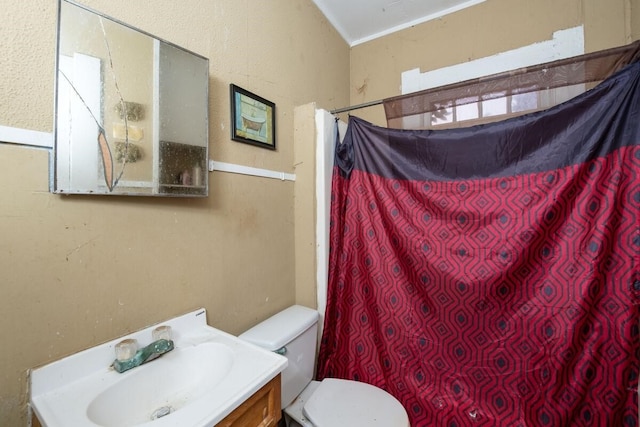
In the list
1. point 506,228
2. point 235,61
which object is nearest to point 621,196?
point 506,228

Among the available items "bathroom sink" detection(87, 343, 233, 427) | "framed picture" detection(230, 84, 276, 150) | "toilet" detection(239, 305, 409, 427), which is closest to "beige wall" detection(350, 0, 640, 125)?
"framed picture" detection(230, 84, 276, 150)

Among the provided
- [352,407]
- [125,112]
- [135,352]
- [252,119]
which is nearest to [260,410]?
[135,352]

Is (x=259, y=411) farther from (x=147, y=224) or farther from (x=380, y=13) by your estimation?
(x=380, y=13)

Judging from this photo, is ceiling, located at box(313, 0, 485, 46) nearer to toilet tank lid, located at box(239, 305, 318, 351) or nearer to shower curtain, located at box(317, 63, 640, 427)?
shower curtain, located at box(317, 63, 640, 427)

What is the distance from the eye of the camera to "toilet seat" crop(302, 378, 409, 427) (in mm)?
998

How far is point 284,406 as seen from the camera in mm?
1126

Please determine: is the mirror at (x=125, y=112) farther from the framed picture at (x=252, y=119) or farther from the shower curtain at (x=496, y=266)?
the shower curtain at (x=496, y=266)

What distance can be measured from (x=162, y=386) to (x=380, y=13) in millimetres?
Result: 2374

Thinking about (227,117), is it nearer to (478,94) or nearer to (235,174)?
(235,174)

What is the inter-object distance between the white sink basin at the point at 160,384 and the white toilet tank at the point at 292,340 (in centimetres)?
21

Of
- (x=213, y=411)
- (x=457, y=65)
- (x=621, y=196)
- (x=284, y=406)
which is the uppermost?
(x=457, y=65)

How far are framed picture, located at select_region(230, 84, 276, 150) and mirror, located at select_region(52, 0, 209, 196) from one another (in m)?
0.16

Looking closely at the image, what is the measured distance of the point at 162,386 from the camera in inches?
30.5

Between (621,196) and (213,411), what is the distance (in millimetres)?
1575
